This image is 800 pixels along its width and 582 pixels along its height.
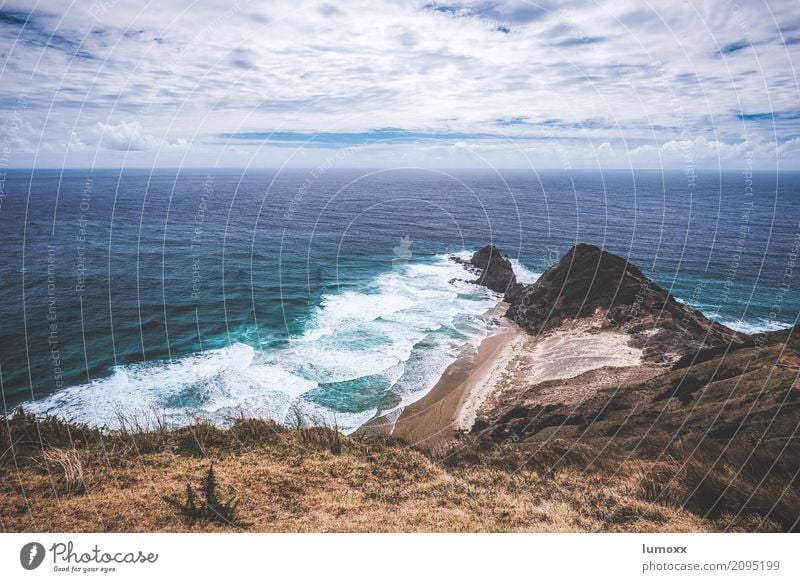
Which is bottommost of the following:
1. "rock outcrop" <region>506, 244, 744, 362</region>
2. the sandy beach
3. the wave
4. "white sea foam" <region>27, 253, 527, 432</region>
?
the wave

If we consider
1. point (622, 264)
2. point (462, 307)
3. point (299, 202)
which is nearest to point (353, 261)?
point (462, 307)

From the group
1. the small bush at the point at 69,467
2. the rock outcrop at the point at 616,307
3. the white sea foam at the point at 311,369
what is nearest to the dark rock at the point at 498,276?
the white sea foam at the point at 311,369

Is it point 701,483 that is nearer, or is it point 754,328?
point 701,483

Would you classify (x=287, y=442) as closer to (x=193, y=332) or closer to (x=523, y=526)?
(x=523, y=526)

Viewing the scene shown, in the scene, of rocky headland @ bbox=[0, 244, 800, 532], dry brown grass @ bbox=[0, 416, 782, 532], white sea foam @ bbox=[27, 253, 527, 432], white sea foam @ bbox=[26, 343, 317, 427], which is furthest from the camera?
white sea foam @ bbox=[27, 253, 527, 432]
